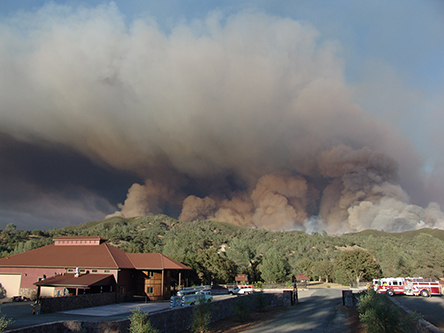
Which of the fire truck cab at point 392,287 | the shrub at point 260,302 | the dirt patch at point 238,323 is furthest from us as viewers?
the fire truck cab at point 392,287

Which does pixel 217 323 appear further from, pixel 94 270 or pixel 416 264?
pixel 416 264

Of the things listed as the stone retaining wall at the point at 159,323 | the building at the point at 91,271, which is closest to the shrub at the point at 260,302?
the stone retaining wall at the point at 159,323

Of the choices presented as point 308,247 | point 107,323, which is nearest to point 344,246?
point 308,247

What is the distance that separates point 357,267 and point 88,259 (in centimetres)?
6542

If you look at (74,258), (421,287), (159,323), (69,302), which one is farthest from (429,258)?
(69,302)

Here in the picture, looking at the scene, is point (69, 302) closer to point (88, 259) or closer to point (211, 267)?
point (88, 259)

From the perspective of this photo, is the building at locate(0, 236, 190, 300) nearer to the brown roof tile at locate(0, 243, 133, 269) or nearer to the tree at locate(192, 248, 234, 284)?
the brown roof tile at locate(0, 243, 133, 269)

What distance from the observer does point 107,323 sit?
1559 centimetres

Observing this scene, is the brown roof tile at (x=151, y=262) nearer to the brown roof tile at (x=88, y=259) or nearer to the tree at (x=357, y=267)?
the brown roof tile at (x=88, y=259)

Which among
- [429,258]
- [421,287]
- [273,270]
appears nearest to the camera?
[421,287]

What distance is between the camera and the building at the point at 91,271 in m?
38.1

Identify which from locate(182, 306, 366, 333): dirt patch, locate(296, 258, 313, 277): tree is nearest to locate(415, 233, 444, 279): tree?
locate(296, 258, 313, 277): tree

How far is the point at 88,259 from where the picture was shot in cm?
4181

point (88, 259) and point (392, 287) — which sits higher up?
point (88, 259)
